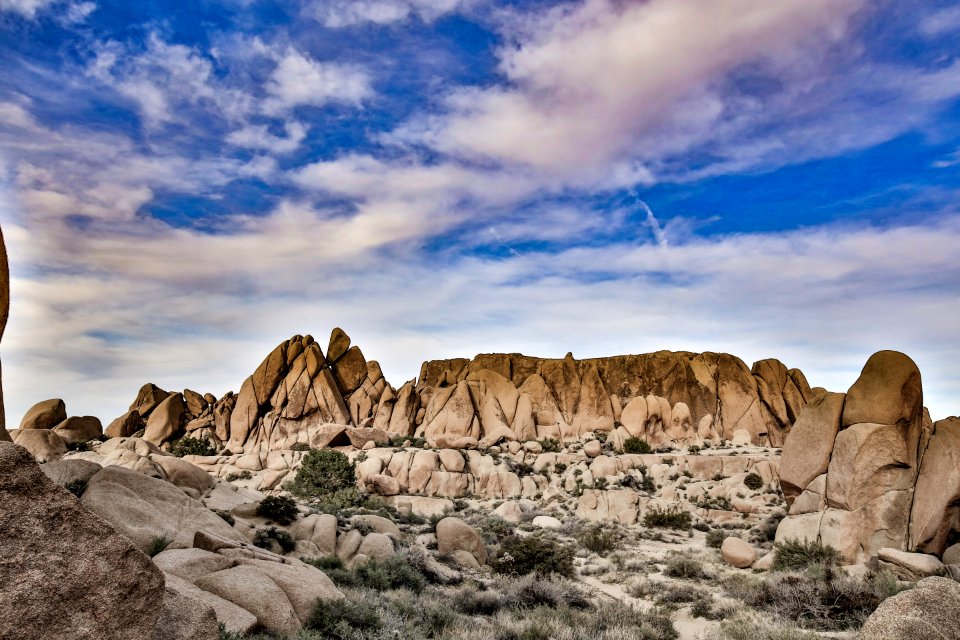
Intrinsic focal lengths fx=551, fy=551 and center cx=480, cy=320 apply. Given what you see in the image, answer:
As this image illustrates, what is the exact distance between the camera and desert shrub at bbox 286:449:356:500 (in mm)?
37469

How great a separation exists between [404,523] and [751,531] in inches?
721

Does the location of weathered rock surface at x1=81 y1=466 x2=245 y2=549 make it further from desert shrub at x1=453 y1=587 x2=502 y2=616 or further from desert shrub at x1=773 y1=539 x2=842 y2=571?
desert shrub at x1=773 y1=539 x2=842 y2=571

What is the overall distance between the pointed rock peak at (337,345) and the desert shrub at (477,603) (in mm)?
53566

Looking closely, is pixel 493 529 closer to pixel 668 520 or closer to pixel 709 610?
pixel 668 520

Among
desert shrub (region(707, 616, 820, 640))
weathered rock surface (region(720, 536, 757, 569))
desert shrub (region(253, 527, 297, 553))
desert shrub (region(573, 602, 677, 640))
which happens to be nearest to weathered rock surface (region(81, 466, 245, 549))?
desert shrub (region(253, 527, 297, 553))

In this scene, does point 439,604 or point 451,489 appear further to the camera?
point 451,489

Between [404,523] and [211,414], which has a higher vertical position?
[211,414]

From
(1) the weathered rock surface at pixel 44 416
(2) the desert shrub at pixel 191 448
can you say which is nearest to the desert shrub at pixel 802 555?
(2) the desert shrub at pixel 191 448

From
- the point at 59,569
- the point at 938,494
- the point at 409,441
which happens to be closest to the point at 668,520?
the point at 938,494

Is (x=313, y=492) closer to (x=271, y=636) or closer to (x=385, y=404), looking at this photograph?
(x=385, y=404)

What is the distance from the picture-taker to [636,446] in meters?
50.9

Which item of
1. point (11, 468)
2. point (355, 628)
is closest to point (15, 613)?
point (11, 468)

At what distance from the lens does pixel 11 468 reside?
14.3 feet

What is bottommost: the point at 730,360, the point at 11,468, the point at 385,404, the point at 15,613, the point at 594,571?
the point at 594,571
